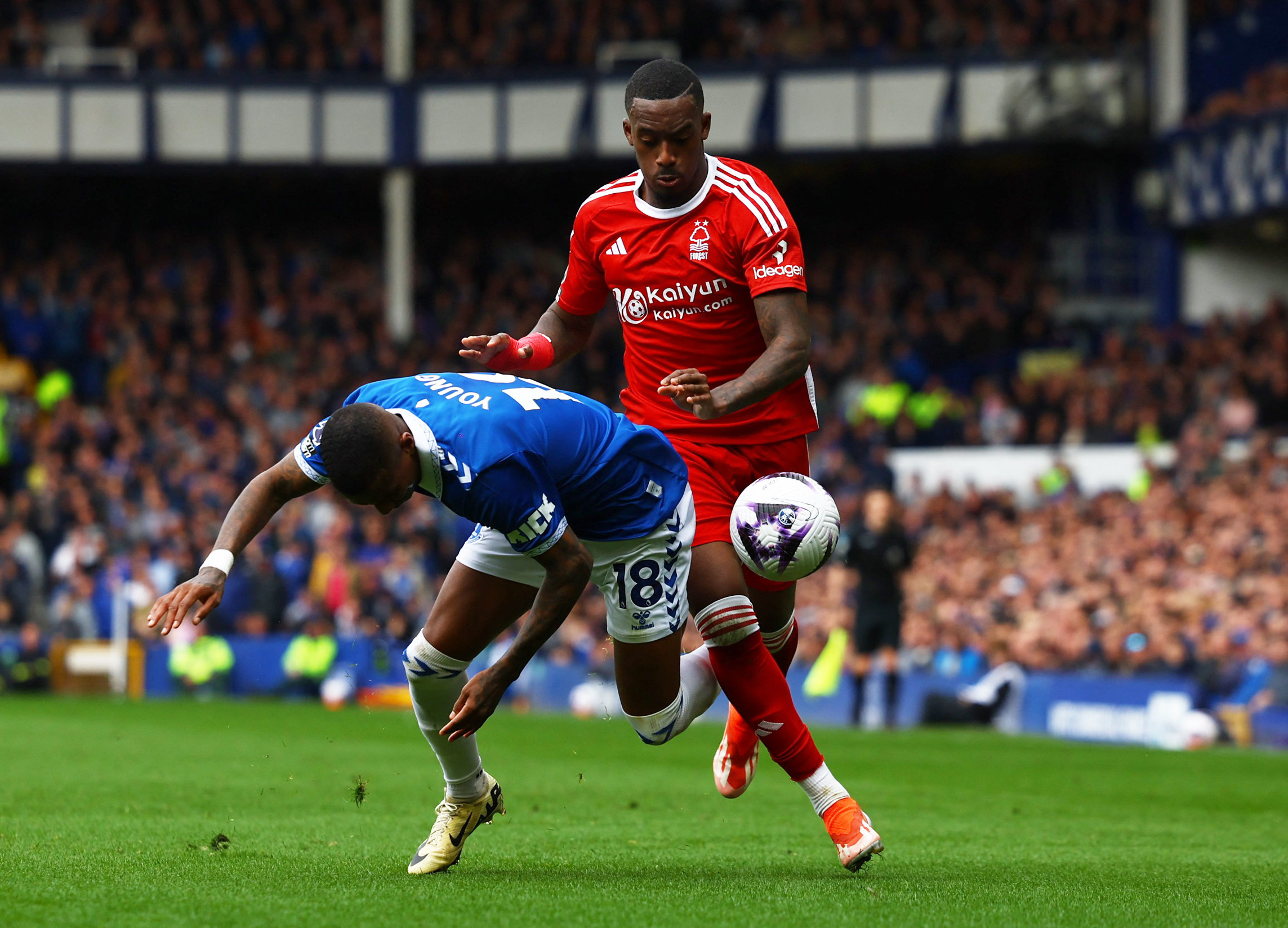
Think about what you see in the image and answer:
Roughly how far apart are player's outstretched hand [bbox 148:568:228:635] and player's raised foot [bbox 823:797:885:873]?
7.25ft

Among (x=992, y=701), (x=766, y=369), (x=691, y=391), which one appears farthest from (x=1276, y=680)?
(x=691, y=391)

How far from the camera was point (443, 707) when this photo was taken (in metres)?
6.22

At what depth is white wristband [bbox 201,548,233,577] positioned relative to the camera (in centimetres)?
553

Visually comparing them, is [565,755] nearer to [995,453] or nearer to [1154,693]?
[1154,693]

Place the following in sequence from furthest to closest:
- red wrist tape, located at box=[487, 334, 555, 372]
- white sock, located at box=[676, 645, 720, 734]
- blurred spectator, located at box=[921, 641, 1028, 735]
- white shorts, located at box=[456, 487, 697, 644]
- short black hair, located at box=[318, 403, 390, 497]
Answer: blurred spectator, located at box=[921, 641, 1028, 735], red wrist tape, located at box=[487, 334, 555, 372], white sock, located at box=[676, 645, 720, 734], white shorts, located at box=[456, 487, 697, 644], short black hair, located at box=[318, 403, 390, 497]

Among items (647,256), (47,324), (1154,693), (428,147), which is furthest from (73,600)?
(647,256)

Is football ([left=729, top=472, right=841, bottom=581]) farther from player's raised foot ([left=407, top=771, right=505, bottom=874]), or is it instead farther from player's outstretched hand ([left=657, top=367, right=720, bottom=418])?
player's raised foot ([left=407, top=771, right=505, bottom=874])

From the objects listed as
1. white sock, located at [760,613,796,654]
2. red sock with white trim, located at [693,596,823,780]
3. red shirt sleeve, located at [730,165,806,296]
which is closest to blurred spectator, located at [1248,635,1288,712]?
white sock, located at [760,613,796,654]

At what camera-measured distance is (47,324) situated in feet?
99.3

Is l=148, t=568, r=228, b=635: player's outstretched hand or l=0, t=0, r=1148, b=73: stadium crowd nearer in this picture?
l=148, t=568, r=228, b=635: player's outstretched hand

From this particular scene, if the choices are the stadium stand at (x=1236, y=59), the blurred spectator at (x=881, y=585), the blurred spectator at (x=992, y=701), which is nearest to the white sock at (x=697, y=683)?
the blurred spectator at (x=881, y=585)

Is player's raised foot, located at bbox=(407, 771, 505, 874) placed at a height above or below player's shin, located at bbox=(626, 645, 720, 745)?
below

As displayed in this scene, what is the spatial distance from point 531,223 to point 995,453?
12692 mm

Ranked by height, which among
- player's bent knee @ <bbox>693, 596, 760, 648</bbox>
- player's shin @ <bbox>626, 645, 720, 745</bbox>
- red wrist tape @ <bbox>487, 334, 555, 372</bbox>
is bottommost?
player's shin @ <bbox>626, 645, 720, 745</bbox>
